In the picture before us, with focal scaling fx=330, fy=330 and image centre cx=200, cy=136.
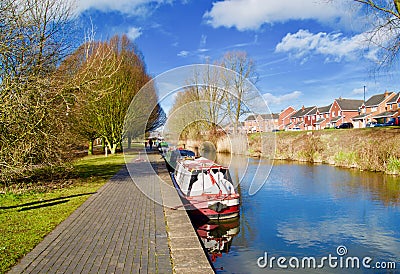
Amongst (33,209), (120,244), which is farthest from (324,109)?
(120,244)

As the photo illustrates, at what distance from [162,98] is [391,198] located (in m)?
10.5

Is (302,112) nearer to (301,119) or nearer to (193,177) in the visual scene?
(301,119)

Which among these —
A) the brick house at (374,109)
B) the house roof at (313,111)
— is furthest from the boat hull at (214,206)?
the house roof at (313,111)

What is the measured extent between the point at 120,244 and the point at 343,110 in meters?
64.3

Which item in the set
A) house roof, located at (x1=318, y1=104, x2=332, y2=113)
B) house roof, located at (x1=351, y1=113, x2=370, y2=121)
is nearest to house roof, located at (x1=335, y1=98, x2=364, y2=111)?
house roof, located at (x1=318, y1=104, x2=332, y2=113)

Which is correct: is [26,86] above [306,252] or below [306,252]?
above

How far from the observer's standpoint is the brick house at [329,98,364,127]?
63.1 metres

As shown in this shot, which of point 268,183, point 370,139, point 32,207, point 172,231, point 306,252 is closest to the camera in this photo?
point 172,231

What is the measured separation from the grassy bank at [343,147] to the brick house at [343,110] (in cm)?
3276

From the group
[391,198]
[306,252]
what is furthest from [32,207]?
[391,198]

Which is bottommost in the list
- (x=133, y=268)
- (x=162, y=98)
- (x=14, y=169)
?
(x=133, y=268)

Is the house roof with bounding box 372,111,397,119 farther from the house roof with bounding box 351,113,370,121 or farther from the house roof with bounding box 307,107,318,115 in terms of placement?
the house roof with bounding box 307,107,318,115

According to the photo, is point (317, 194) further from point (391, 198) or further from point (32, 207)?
point (32, 207)

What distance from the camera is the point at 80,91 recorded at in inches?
499
